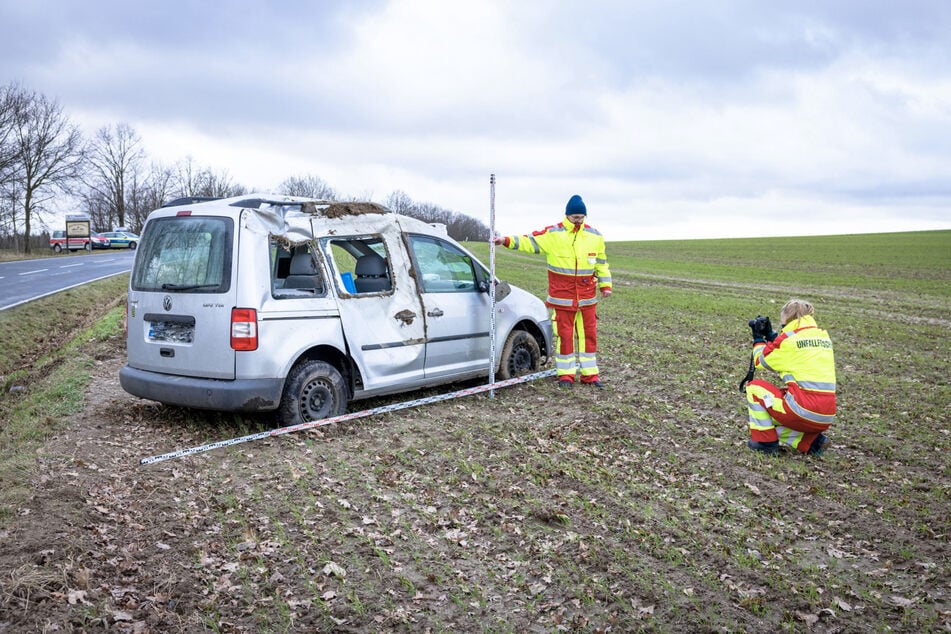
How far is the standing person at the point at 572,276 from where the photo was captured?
28.4 ft

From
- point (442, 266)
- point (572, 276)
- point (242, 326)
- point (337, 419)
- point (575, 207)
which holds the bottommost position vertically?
point (337, 419)

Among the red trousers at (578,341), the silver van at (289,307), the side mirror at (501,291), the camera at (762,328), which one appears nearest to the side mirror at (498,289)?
the side mirror at (501,291)

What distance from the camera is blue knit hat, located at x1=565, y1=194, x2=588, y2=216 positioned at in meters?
8.66

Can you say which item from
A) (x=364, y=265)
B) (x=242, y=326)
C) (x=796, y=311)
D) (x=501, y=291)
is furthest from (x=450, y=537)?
(x=501, y=291)

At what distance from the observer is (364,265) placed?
24.7 ft

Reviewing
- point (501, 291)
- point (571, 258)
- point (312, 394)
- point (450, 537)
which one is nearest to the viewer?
point (450, 537)

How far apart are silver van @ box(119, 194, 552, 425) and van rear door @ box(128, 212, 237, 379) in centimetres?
1

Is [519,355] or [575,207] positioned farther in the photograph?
[519,355]

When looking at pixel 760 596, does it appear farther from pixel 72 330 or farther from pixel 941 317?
pixel 941 317

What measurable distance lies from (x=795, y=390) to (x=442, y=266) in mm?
3703

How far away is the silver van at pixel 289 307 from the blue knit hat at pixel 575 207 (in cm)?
151

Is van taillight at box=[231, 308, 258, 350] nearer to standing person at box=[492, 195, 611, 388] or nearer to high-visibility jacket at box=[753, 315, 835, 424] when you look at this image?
standing person at box=[492, 195, 611, 388]

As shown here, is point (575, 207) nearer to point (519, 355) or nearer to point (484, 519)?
point (519, 355)

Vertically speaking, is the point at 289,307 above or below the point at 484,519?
above
